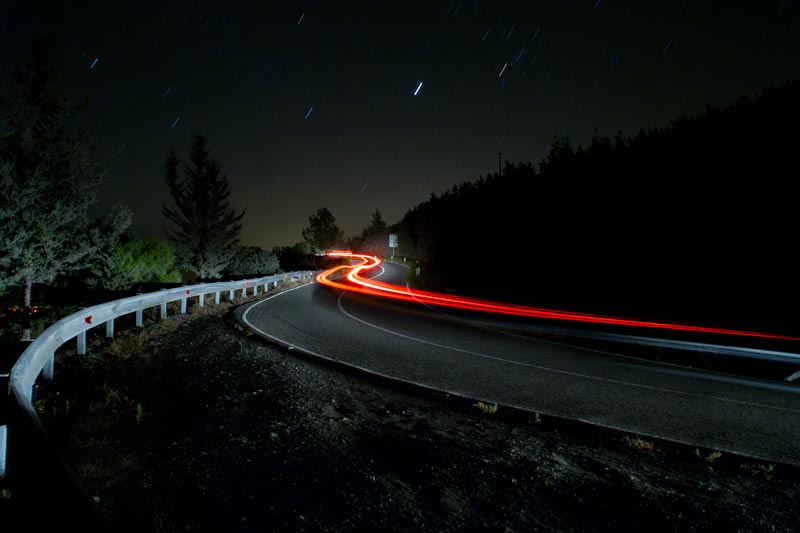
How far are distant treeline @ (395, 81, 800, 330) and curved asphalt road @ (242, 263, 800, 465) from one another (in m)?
16.1

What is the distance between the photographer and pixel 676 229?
104 ft

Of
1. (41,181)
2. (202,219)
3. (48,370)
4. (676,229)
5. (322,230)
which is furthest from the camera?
(322,230)

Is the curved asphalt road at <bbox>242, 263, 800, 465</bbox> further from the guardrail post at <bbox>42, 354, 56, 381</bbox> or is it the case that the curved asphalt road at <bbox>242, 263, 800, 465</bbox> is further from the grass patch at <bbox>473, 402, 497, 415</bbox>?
the guardrail post at <bbox>42, 354, 56, 381</bbox>

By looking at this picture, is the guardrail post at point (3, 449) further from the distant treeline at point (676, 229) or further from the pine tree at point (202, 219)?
the pine tree at point (202, 219)

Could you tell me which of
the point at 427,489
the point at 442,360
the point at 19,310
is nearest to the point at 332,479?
the point at 427,489

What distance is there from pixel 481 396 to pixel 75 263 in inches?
967

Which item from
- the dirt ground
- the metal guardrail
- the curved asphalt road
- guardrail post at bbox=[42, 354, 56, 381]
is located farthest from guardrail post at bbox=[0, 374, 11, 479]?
the curved asphalt road

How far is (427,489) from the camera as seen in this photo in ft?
12.3

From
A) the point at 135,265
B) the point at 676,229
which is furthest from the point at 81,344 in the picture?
the point at 676,229

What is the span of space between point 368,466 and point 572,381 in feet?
15.7

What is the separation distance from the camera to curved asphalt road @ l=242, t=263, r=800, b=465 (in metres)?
5.56

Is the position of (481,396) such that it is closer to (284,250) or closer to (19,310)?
(19,310)

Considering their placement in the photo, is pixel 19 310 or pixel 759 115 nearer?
pixel 19 310

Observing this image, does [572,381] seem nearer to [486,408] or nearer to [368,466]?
[486,408]
